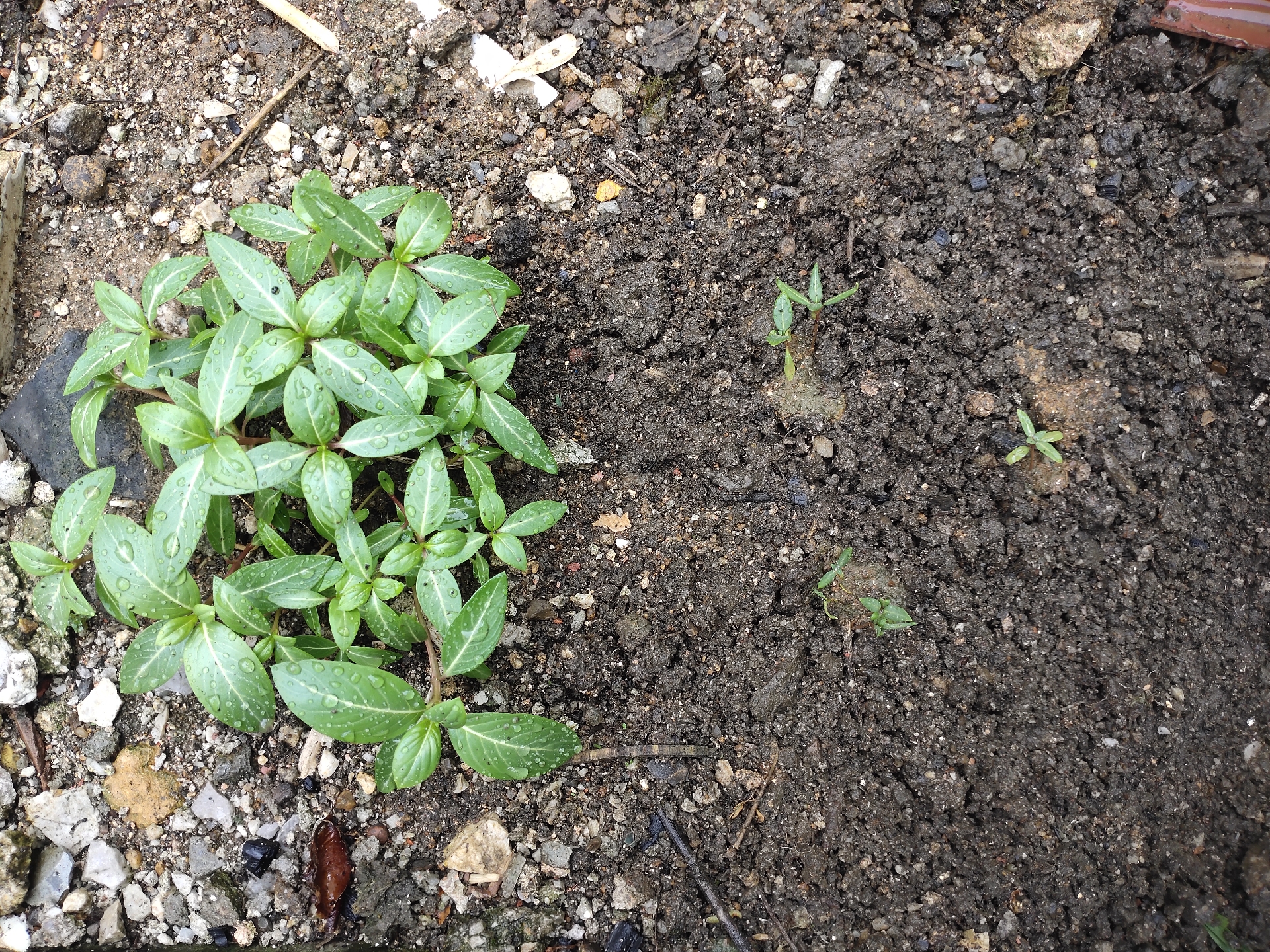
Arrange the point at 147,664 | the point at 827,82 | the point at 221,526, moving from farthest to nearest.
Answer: the point at 827,82, the point at 221,526, the point at 147,664

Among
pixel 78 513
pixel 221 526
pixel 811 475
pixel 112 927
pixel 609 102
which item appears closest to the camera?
pixel 78 513

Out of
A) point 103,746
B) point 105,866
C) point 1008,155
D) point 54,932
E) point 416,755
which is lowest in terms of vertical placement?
point 54,932

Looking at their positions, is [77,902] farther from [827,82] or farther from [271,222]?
[827,82]

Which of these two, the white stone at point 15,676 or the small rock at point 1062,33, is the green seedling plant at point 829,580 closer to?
the small rock at point 1062,33

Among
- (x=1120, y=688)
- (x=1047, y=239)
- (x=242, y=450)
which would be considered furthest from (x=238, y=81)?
(x=1120, y=688)

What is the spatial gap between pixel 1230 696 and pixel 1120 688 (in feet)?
1.10

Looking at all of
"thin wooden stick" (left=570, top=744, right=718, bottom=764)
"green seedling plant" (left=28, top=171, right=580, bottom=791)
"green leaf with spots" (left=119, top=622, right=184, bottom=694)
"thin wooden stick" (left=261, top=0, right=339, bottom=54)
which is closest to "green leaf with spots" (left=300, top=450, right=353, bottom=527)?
"green seedling plant" (left=28, top=171, right=580, bottom=791)

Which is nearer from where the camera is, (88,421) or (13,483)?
(88,421)

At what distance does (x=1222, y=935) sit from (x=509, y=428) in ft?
8.55

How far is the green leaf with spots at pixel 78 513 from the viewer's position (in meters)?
2.46

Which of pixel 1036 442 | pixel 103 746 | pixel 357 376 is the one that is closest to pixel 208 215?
pixel 357 376

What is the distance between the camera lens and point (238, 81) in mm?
3150

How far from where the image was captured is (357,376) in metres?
2.28

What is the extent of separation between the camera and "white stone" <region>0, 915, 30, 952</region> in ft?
8.72
